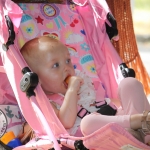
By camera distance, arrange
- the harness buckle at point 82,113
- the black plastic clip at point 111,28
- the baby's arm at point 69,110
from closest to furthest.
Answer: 1. the baby's arm at point 69,110
2. the harness buckle at point 82,113
3. the black plastic clip at point 111,28

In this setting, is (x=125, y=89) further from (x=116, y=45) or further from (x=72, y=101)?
(x=116, y=45)

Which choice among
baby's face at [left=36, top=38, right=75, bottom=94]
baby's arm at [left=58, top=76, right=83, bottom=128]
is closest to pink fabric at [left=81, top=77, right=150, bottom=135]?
baby's arm at [left=58, top=76, right=83, bottom=128]

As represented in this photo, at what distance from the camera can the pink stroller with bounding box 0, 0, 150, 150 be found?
4.48ft

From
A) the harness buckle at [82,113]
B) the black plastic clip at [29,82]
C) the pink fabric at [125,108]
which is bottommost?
the harness buckle at [82,113]

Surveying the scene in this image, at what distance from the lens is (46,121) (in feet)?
4.71

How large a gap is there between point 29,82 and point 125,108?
347 mm

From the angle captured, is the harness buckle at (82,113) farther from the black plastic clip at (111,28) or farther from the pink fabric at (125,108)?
the black plastic clip at (111,28)

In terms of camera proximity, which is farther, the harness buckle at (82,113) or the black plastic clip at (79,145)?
the harness buckle at (82,113)

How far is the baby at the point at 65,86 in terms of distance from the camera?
1.45 metres

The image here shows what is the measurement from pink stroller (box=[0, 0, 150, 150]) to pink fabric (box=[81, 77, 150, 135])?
0.06m

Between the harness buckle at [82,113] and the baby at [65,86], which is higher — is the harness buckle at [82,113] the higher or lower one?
the lower one

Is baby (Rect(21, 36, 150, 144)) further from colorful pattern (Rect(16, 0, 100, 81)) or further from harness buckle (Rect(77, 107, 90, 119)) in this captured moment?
colorful pattern (Rect(16, 0, 100, 81))

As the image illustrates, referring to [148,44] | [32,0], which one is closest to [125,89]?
[32,0]

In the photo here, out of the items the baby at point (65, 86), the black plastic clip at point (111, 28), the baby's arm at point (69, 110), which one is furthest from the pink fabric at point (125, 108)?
the black plastic clip at point (111, 28)
